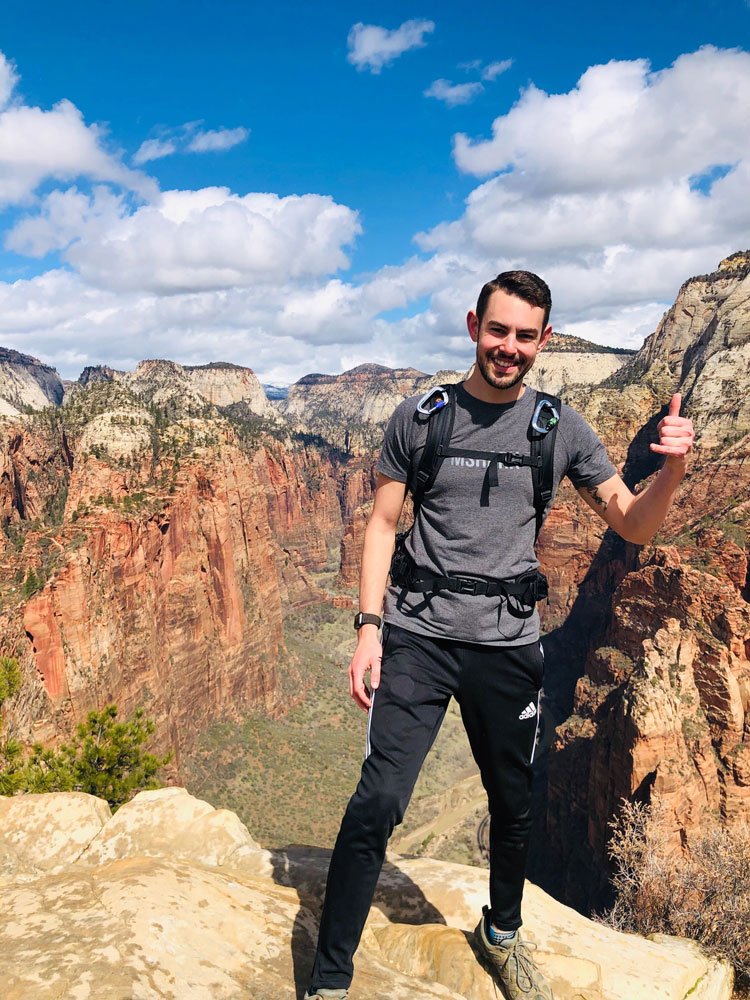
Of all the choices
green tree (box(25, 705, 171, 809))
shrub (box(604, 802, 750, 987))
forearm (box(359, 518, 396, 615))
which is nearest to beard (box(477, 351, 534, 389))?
forearm (box(359, 518, 396, 615))

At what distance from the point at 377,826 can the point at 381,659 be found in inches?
48.1

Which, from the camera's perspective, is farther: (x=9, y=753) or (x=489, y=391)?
(x=9, y=753)

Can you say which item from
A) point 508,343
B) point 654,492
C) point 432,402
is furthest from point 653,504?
point 432,402

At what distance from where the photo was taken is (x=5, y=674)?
60.4ft

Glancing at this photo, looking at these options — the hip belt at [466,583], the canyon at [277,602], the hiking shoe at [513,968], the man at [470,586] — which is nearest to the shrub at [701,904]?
the hiking shoe at [513,968]

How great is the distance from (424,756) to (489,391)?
3.06 meters

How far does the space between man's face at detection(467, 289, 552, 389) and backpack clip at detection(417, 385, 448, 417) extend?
382 mm

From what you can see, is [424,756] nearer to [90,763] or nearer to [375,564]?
[375,564]

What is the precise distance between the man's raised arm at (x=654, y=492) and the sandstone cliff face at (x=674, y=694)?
106ft

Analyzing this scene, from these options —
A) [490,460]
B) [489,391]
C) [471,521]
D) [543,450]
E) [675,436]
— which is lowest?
[471,521]

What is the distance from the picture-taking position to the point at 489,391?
4941 mm

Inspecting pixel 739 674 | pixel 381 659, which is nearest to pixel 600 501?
pixel 381 659

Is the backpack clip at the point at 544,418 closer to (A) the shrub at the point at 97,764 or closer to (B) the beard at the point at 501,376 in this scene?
(B) the beard at the point at 501,376

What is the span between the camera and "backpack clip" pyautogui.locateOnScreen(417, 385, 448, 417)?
4.88m
